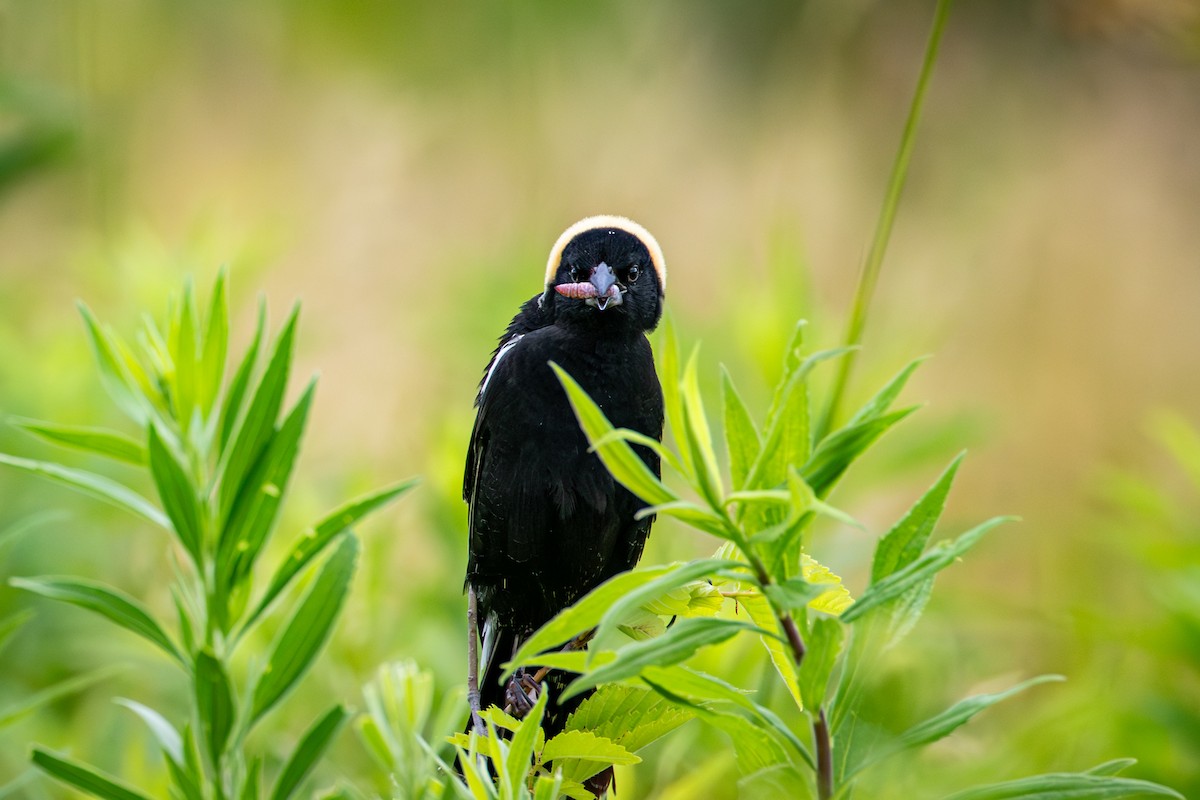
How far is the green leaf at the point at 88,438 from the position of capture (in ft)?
2.71

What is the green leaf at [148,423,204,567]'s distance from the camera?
813 millimetres

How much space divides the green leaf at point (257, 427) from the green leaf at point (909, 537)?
454 mm

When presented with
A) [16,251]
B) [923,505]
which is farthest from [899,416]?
[16,251]

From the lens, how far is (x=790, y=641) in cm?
65

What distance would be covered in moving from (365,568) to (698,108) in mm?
3200

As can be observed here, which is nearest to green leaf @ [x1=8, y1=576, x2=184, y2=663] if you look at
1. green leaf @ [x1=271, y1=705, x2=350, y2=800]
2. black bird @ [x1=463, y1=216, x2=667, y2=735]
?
green leaf @ [x1=271, y1=705, x2=350, y2=800]

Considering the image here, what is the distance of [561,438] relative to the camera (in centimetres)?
96

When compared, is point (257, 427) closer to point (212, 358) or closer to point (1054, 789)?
point (212, 358)

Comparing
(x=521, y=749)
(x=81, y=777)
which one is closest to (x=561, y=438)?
(x=521, y=749)

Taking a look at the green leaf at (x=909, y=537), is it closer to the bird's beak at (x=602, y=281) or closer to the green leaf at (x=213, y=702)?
the bird's beak at (x=602, y=281)

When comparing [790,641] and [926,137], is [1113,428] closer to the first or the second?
[926,137]

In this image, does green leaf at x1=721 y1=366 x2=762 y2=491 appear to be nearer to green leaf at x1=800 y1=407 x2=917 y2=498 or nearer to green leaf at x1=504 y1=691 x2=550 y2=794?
green leaf at x1=800 y1=407 x2=917 y2=498

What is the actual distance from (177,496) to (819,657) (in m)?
0.47

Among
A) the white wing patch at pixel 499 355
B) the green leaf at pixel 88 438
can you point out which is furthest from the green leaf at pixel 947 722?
the green leaf at pixel 88 438
